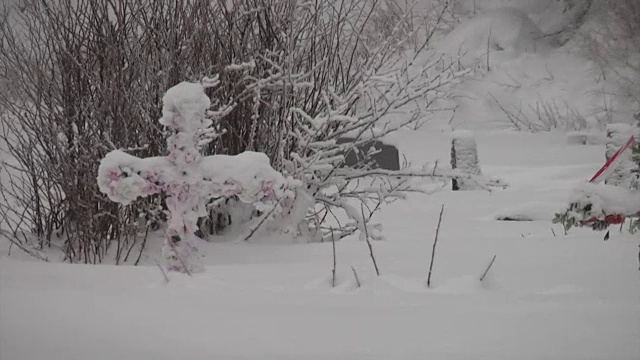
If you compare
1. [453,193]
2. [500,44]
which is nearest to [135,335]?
[453,193]

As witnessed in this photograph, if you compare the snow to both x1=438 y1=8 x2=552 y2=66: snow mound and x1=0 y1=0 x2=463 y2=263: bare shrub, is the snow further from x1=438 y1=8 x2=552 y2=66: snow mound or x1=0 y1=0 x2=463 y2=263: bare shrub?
x1=438 y1=8 x2=552 y2=66: snow mound

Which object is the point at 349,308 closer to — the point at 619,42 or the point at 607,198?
the point at 607,198

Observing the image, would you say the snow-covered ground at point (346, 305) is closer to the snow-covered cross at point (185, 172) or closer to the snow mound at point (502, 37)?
the snow-covered cross at point (185, 172)

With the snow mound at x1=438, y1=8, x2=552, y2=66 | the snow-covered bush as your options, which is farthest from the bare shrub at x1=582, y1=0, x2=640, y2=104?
the snow-covered bush

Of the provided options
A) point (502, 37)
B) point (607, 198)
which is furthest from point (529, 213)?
point (502, 37)

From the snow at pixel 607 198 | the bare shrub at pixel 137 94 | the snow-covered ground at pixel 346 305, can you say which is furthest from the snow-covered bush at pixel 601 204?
the bare shrub at pixel 137 94

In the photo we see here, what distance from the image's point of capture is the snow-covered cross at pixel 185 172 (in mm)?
2455

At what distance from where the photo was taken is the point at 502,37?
2106 cm

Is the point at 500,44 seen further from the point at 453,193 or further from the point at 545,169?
the point at 453,193

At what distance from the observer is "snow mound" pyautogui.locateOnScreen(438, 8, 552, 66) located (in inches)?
821

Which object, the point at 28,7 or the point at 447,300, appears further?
the point at 28,7

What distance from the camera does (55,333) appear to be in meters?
2.01

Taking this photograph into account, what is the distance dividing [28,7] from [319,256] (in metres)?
2.37

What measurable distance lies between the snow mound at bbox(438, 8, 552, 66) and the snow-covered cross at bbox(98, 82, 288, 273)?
18669 millimetres
